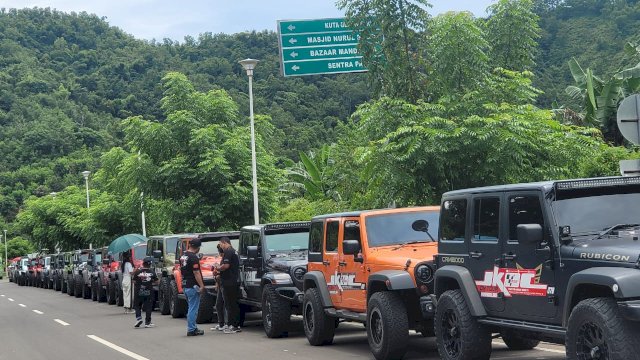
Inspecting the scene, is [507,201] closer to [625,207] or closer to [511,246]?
[511,246]

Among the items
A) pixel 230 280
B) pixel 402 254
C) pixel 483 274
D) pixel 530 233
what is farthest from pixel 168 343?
pixel 530 233

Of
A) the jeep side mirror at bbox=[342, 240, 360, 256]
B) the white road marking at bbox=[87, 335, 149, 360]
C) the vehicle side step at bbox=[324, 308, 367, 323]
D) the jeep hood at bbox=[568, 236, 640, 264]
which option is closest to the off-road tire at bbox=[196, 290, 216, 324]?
the white road marking at bbox=[87, 335, 149, 360]

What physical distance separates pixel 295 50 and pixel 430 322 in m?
13.0

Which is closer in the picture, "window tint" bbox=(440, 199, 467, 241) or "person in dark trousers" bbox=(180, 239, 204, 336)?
"window tint" bbox=(440, 199, 467, 241)

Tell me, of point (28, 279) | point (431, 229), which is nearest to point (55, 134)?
point (28, 279)

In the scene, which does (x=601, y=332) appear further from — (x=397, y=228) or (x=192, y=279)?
(x=192, y=279)

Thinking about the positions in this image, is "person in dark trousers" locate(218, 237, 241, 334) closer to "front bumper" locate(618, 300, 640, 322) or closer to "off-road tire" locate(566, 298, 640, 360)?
"off-road tire" locate(566, 298, 640, 360)

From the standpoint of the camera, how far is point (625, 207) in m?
9.32

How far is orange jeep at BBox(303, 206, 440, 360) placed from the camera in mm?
12023

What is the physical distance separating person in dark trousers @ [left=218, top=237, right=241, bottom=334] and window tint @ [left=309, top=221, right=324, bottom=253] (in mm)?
2942

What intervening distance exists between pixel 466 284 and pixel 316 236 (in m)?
5.16

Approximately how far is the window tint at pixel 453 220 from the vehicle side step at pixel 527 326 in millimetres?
1099

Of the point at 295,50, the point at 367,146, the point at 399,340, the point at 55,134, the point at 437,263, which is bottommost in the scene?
the point at 399,340

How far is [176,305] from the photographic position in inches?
919
